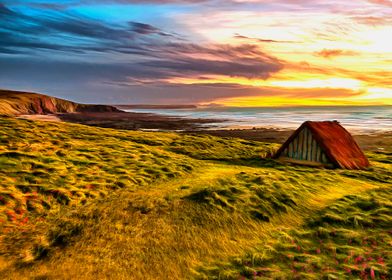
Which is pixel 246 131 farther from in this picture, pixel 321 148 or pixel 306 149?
pixel 321 148

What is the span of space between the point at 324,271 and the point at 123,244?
222 inches

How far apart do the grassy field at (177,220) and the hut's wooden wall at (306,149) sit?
2186mm

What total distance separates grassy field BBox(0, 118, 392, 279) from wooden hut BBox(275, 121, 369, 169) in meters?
2.05

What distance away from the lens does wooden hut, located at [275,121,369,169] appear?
23219 millimetres

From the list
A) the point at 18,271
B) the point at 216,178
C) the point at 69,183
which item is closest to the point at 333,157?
the point at 216,178

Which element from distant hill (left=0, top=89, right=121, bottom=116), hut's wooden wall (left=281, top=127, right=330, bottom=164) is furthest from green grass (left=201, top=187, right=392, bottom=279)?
distant hill (left=0, top=89, right=121, bottom=116)

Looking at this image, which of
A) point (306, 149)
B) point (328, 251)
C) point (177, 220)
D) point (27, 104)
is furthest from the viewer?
point (27, 104)

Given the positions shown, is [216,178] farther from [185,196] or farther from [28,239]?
[28,239]

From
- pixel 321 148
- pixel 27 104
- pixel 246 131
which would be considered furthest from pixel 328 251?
pixel 27 104

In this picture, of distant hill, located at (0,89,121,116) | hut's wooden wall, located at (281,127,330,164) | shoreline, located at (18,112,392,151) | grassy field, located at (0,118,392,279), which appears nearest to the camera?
grassy field, located at (0,118,392,279)

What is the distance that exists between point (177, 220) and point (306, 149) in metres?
14.5

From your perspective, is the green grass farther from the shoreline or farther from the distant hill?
the distant hill

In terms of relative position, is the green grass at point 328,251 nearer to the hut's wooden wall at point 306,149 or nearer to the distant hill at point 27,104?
the hut's wooden wall at point 306,149

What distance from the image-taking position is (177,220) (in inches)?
486
